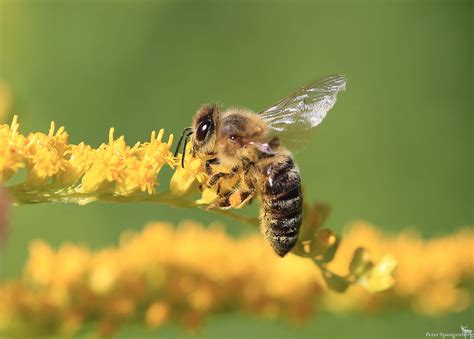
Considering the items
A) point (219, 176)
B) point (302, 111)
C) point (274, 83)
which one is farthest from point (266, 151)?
point (274, 83)

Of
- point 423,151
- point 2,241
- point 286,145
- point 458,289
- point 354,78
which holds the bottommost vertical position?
point 2,241

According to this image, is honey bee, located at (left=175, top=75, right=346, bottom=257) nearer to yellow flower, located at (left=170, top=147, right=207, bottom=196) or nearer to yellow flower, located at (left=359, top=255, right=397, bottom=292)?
yellow flower, located at (left=170, top=147, right=207, bottom=196)

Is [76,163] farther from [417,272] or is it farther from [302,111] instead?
[417,272]

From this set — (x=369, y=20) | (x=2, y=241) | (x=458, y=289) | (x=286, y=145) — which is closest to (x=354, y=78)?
(x=369, y=20)

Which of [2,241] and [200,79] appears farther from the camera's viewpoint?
[200,79]

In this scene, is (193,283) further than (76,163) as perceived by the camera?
Yes

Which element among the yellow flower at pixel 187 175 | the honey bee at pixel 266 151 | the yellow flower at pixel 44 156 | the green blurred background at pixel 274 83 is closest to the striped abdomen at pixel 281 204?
the honey bee at pixel 266 151

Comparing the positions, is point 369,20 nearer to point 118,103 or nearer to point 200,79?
point 200,79

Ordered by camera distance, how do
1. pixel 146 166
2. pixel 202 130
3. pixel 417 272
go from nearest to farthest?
pixel 146 166
pixel 202 130
pixel 417 272
